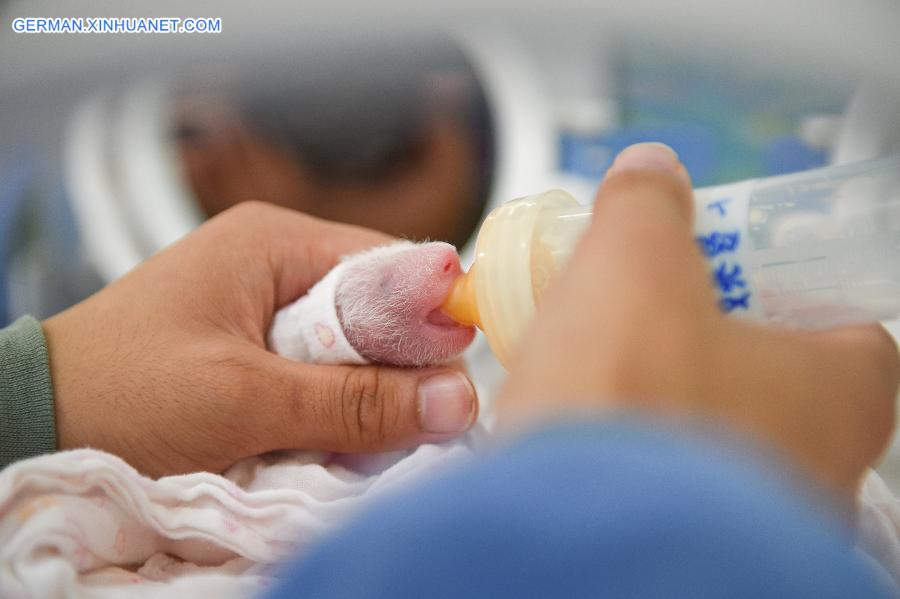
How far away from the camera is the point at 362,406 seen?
2.07 ft

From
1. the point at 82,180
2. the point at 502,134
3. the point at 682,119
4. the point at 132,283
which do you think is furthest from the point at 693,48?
the point at 82,180

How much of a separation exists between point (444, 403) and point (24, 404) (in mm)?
353

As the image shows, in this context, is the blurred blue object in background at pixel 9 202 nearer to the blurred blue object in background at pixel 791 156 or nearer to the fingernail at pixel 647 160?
the fingernail at pixel 647 160

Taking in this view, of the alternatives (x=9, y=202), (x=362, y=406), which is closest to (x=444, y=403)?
(x=362, y=406)

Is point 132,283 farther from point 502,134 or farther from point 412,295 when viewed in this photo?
point 502,134

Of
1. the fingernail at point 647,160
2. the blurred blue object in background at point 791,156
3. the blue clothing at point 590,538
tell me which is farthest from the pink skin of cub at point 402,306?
the blurred blue object in background at point 791,156

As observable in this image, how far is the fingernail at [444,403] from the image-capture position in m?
0.65

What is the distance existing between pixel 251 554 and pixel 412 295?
0.76 ft

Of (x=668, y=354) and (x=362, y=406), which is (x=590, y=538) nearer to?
(x=668, y=354)

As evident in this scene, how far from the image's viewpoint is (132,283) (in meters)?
0.71

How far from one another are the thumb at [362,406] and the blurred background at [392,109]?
550mm

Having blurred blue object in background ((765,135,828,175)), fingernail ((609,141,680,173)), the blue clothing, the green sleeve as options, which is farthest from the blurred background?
the blue clothing

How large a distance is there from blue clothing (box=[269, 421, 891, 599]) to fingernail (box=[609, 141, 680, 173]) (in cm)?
23

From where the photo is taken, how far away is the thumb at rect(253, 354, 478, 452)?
628mm
